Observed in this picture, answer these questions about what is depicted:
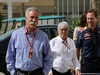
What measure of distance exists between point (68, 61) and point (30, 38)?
1.28 m

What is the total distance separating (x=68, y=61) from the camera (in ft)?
17.0

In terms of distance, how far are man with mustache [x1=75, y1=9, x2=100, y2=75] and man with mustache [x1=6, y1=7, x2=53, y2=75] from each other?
0.91 metres

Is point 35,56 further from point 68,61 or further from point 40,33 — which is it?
point 68,61

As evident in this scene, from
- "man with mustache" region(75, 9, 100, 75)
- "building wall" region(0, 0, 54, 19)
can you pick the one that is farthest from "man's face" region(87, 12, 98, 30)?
"building wall" region(0, 0, 54, 19)

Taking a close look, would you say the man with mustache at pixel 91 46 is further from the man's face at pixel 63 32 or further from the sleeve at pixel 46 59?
the sleeve at pixel 46 59

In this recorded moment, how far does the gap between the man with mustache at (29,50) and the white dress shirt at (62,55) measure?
0.93m

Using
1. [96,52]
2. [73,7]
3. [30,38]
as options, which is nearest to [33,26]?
[30,38]

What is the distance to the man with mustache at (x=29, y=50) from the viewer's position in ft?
13.4

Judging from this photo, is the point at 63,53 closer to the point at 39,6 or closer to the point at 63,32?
the point at 63,32

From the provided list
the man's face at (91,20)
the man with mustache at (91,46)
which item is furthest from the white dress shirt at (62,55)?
the man's face at (91,20)

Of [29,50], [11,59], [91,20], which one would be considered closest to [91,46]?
[91,20]

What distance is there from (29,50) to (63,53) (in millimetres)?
1204

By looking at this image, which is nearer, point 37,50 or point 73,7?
point 37,50

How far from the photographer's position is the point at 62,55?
5.14 meters
